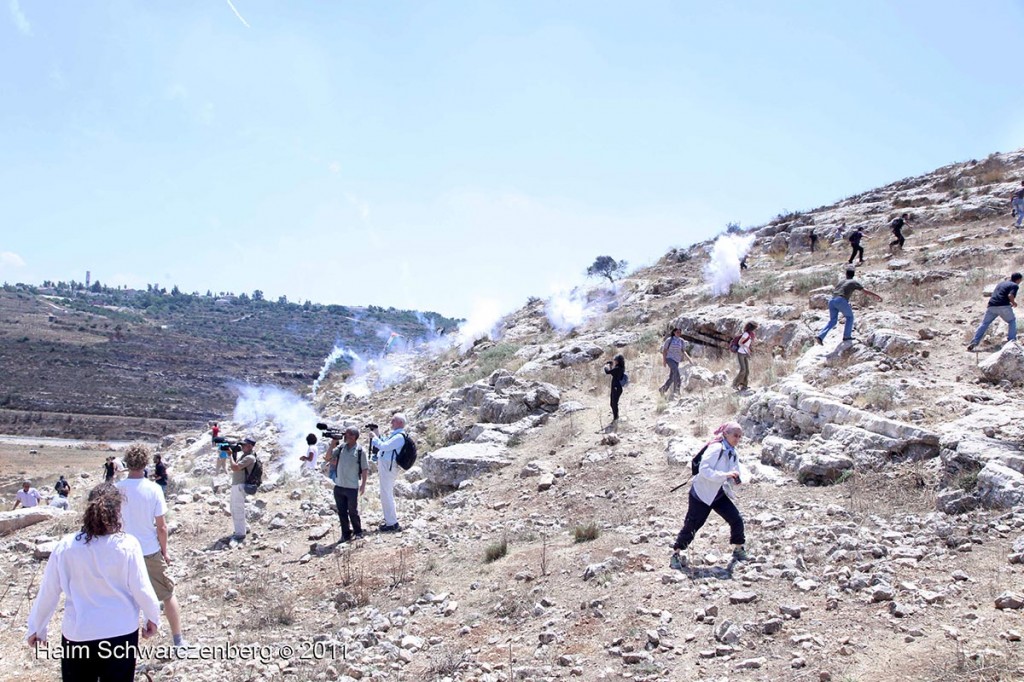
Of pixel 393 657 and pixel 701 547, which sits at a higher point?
pixel 701 547

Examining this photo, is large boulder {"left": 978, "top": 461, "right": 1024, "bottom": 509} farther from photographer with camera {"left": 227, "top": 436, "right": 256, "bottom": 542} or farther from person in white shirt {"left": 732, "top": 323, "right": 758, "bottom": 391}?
photographer with camera {"left": 227, "top": 436, "right": 256, "bottom": 542}

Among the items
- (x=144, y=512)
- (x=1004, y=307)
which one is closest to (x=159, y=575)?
(x=144, y=512)

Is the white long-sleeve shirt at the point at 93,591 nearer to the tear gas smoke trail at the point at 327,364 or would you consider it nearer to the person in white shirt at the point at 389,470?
the person in white shirt at the point at 389,470

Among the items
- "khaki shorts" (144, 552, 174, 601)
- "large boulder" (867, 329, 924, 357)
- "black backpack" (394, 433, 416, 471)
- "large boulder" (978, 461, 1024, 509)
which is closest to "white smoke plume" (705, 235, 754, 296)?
"large boulder" (867, 329, 924, 357)

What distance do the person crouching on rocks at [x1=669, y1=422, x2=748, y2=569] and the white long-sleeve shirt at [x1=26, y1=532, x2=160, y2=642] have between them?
155 inches

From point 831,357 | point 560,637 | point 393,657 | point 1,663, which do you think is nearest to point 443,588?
point 393,657

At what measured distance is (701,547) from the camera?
5891 mm

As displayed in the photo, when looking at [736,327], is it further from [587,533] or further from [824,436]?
[587,533]

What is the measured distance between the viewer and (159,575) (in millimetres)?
4812

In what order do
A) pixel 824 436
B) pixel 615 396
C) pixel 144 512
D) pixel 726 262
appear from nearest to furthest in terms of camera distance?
pixel 144 512
pixel 824 436
pixel 615 396
pixel 726 262

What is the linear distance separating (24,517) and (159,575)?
269 inches

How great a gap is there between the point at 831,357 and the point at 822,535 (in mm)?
5252

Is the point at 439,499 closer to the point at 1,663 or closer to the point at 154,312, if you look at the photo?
the point at 1,663

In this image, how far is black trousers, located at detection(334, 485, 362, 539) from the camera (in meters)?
7.82
